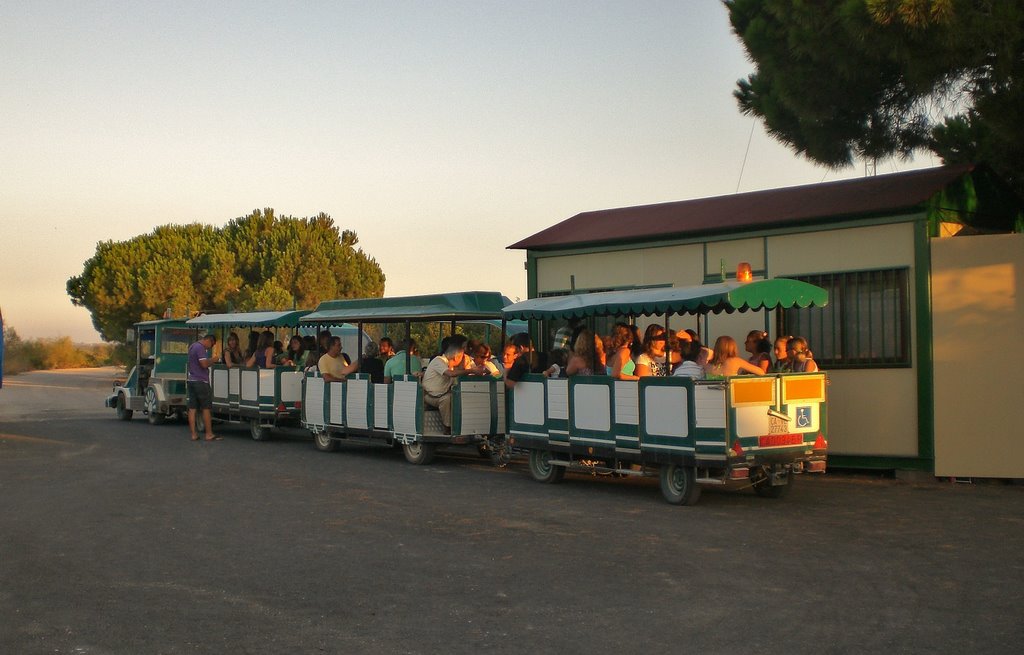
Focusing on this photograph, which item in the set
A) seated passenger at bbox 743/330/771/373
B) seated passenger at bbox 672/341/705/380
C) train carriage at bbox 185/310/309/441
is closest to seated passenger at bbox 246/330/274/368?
train carriage at bbox 185/310/309/441

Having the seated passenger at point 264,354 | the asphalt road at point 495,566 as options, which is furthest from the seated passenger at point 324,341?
the asphalt road at point 495,566

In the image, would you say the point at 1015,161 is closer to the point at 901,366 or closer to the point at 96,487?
the point at 901,366

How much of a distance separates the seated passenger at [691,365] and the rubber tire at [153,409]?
14.8 m

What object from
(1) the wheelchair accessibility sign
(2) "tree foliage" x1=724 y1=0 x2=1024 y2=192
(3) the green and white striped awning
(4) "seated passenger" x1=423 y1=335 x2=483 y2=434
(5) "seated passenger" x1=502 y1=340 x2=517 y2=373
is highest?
(2) "tree foliage" x1=724 y1=0 x2=1024 y2=192

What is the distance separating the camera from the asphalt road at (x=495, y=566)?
6.07m

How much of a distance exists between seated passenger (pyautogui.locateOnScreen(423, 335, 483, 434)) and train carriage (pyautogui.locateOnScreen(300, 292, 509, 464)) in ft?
0.44

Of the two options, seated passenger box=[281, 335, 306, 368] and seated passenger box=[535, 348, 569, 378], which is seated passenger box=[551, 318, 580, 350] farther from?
seated passenger box=[281, 335, 306, 368]

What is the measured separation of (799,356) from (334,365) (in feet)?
26.8

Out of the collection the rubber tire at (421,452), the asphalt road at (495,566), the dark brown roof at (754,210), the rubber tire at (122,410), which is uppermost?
the dark brown roof at (754,210)

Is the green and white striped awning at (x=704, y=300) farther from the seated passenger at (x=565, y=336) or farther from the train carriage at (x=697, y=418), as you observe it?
the seated passenger at (x=565, y=336)

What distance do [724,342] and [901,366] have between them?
3.46 metres

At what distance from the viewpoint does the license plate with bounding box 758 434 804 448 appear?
10883 mm

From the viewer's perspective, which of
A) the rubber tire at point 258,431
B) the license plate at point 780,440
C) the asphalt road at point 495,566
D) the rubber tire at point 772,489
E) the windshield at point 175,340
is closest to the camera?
the asphalt road at point 495,566

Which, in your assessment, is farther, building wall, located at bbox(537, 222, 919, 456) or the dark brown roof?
the dark brown roof
